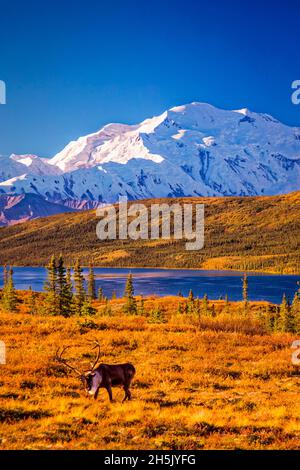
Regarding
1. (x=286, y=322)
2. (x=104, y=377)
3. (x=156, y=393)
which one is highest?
(x=104, y=377)

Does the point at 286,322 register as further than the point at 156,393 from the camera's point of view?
Yes

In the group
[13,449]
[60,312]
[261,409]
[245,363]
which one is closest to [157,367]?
[245,363]

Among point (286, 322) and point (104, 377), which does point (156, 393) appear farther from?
point (286, 322)

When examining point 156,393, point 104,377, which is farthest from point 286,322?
point 104,377

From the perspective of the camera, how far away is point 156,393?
1559 cm

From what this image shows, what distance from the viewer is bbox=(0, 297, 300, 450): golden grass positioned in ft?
37.0

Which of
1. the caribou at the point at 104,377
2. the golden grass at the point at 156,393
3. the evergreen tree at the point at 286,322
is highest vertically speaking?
the caribou at the point at 104,377

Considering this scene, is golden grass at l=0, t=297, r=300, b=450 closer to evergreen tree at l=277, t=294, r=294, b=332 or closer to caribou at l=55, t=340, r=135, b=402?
caribou at l=55, t=340, r=135, b=402

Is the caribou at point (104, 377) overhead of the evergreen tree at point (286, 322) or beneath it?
overhead

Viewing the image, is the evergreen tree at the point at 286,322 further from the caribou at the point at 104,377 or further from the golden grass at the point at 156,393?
the caribou at the point at 104,377

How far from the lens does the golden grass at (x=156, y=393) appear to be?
11289 mm

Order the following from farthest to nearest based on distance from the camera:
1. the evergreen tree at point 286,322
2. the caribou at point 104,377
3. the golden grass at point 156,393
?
the evergreen tree at point 286,322 → the caribou at point 104,377 → the golden grass at point 156,393

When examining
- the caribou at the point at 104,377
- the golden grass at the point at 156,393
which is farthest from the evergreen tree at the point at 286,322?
the caribou at the point at 104,377

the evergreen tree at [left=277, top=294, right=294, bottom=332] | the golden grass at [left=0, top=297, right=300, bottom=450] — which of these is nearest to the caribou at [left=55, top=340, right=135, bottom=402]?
the golden grass at [left=0, top=297, right=300, bottom=450]
